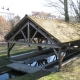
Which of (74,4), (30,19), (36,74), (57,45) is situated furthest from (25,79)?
(74,4)

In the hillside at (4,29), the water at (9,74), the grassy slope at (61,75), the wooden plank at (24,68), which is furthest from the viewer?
the hillside at (4,29)

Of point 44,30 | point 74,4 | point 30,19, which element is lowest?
point 44,30

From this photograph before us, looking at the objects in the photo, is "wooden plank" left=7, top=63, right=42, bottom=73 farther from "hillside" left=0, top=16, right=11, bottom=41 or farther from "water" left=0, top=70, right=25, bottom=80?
"hillside" left=0, top=16, right=11, bottom=41

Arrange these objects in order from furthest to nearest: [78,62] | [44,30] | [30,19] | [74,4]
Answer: [74,4]
[78,62]
[30,19]
[44,30]

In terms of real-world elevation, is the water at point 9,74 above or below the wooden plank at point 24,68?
below

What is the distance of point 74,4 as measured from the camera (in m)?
24.7

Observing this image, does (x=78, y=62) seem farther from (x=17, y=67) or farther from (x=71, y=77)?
(x=17, y=67)

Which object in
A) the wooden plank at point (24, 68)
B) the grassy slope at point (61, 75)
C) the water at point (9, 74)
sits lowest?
the water at point (9, 74)

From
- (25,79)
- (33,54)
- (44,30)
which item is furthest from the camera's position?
(33,54)

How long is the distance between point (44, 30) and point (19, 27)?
9.40 feet

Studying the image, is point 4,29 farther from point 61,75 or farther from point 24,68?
point 61,75

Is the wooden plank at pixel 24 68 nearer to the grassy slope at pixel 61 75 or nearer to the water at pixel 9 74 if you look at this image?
the water at pixel 9 74

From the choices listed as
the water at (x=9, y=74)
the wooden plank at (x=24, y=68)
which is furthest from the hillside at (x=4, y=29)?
the water at (x=9, y=74)

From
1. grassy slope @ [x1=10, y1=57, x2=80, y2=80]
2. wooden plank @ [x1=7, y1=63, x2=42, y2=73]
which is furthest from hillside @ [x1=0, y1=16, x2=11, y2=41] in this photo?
grassy slope @ [x1=10, y1=57, x2=80, y2=80]
